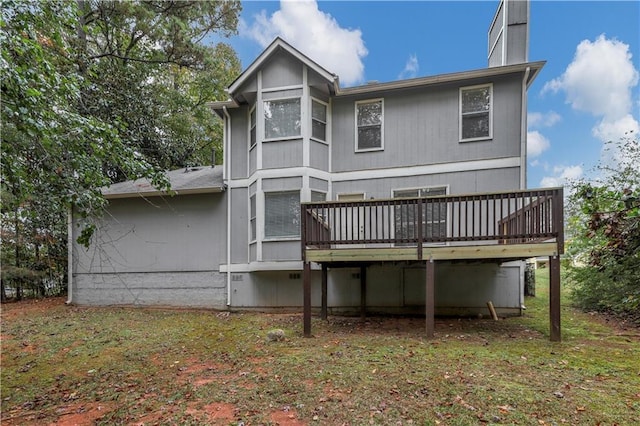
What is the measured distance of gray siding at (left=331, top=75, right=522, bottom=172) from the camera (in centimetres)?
855

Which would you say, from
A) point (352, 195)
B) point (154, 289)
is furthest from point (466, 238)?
point (154, 289)

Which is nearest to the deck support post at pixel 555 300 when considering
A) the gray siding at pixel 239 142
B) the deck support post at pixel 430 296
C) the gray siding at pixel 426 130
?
the deck support post at pixel 430 296

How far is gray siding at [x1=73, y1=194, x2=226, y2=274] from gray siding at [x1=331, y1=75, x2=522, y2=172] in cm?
426

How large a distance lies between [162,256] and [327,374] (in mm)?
7909

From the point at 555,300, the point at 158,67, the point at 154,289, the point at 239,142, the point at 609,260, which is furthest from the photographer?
the point at 158,67

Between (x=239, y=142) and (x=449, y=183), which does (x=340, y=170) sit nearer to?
(x=449, y=183)

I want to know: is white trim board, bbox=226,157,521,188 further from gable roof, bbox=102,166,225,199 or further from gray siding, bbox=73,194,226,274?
gray siding, bbox=73,194,226,274

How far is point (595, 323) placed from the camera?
25.5 ft

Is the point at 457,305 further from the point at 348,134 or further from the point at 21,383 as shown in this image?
the point at 21,383

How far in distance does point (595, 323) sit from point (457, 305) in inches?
119

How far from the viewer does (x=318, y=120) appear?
9438 millimetres

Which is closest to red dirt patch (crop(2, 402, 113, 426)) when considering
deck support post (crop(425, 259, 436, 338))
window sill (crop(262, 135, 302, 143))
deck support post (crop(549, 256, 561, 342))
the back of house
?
the back of house

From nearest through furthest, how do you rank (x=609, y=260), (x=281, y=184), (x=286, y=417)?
(x=286, y=417) → (x=609, y=260) → (x=281, y=184)

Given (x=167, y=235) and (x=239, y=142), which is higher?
(x=239, y=142)
